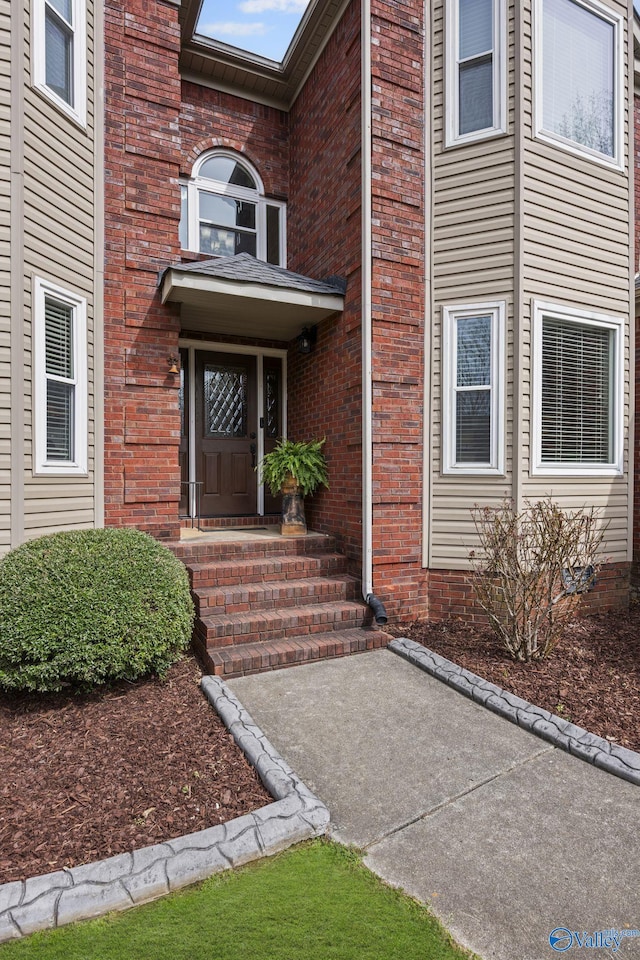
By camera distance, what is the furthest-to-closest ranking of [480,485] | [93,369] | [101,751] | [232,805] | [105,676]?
1. [480,485]
2. [93,369]
3. [105,676]
4. [101,751]
5. [232,805]

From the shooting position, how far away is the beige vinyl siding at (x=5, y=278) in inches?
164

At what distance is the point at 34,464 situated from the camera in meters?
4.37

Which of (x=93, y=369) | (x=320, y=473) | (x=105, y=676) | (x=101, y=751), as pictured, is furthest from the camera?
(x=320, y=473)

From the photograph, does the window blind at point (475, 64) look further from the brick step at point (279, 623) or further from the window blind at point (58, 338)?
the brick step at point (279, 623)

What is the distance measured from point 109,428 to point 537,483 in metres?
4.32

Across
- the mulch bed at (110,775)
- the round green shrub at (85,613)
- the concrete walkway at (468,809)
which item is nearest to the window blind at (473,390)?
the concrete walkway at (468,809)

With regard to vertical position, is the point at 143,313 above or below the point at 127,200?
below

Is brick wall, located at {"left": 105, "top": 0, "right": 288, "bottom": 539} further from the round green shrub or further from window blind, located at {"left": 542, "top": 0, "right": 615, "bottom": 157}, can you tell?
window blind, located at {"left": 542, "top": 0, "right": 615, "bottom": 157}

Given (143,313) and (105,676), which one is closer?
(105,676)

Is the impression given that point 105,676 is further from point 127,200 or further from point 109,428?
point 127,200

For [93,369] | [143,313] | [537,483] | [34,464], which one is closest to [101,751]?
[34,464]

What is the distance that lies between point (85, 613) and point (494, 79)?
628 cm

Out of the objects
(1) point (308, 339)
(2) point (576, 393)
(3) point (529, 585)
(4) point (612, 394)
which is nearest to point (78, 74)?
(1) point (308, 339)

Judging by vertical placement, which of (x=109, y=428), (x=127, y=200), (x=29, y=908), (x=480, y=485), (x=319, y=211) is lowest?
(x=29, y=908)
